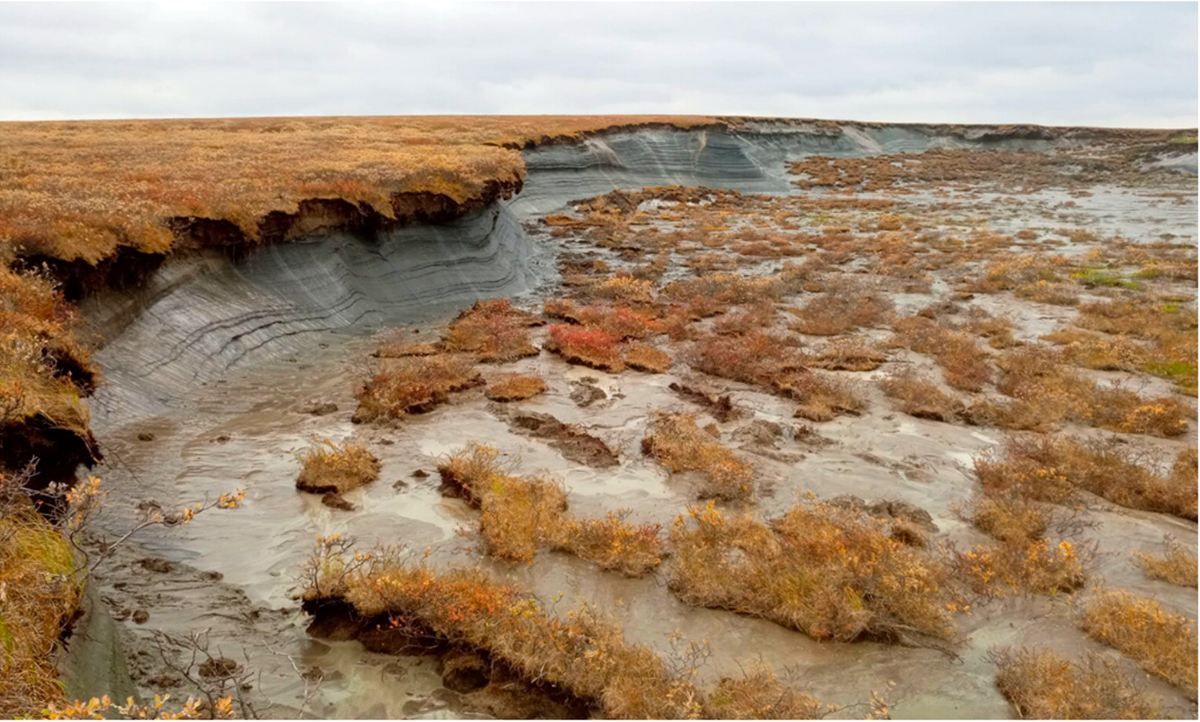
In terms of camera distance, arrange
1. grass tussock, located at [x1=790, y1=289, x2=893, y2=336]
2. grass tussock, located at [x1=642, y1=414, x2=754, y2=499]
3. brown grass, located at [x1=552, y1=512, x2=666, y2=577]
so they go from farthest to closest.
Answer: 1. grass tussock, located at [x1=790, y1=289, x2=893, y2=336]
2. grass tussock, located at [x1=642, y1=414, x2=754, y2=499]
3. brown grass, located at [x1=552, y1=512, x2=666, y2=577]

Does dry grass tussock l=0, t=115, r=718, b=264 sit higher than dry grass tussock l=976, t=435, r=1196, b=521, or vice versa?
dry grass tussock l=0, t=115, r=718, b=264

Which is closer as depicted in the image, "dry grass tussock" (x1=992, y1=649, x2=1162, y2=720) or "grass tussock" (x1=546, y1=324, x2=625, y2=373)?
"dry grass tussock" (x1=992, y1=649, x2=1162, y2=720)

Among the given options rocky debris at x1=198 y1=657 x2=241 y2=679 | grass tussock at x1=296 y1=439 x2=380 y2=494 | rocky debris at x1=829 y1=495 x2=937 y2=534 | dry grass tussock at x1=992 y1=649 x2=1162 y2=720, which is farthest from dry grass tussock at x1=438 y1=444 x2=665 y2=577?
dry grass tussock at x1=992 y1=649 x2=1162 y2=720

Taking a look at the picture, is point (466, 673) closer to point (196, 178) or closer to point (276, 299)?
point (276, 299)

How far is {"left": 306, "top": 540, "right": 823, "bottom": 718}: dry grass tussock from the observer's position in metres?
7.11

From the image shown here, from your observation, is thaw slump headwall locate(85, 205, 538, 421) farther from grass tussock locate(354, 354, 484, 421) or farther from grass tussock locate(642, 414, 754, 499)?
grass tussock locate(642, 414, 754, 499)

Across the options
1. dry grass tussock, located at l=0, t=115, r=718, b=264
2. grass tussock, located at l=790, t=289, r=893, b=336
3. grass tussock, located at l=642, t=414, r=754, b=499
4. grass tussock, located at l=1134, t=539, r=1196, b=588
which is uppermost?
dry grass tussock, located at l=0, t=115, r=718, b=264

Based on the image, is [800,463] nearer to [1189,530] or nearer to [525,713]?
[1189,530]

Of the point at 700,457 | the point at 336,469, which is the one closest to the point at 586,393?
the point at 700,457

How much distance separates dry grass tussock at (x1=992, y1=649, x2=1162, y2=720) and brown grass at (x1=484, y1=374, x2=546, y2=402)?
1065 centimetres

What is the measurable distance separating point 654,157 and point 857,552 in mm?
54889

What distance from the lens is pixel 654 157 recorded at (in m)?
60.9

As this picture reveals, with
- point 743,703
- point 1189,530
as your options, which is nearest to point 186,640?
point 743,703

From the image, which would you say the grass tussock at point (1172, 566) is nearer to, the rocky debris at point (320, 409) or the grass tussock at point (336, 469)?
the grass tussock at point (336, 469)
